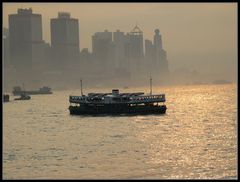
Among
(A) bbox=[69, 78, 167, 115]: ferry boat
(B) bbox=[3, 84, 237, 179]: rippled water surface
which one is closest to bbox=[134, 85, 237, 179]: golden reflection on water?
(B) bbox=[3, 84, 237, 179]: rippled water surface

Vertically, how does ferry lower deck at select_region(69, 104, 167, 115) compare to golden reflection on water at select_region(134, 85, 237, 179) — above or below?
above

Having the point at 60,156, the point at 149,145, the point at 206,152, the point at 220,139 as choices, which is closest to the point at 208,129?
the point at 220,139

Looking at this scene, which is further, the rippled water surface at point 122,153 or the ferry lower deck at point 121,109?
the ferry lower deck at point 121,109

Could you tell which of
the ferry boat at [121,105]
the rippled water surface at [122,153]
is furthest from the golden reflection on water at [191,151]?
the ferry boat at [121,105]

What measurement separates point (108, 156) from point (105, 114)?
52.1 m

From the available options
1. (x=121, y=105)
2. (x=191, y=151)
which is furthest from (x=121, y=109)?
(x=191, y=151)

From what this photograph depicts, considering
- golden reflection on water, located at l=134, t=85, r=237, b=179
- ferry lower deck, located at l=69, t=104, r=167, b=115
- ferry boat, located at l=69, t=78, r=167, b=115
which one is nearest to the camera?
golden reflection on water, located at l=134, t=85, r=237, b=179

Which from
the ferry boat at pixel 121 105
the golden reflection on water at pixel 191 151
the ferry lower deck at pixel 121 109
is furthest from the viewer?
the ferry lower deck at pixel 121 109

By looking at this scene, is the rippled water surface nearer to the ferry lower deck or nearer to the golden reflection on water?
the golden reflection on water

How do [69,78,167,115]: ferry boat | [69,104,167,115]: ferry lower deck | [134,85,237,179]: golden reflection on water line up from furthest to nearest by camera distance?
[69,104,167,115]: ferry lower deck
[69,78,167,115]: ferry boat
[134,85,237,179]: golden reflection on water

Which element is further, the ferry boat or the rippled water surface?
the ferry boat

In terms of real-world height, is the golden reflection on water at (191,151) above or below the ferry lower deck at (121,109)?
below

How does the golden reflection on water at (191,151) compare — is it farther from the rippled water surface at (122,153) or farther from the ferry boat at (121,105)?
the ferry boat at (121,105)

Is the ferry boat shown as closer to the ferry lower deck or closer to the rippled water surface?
the ferry lower deck
